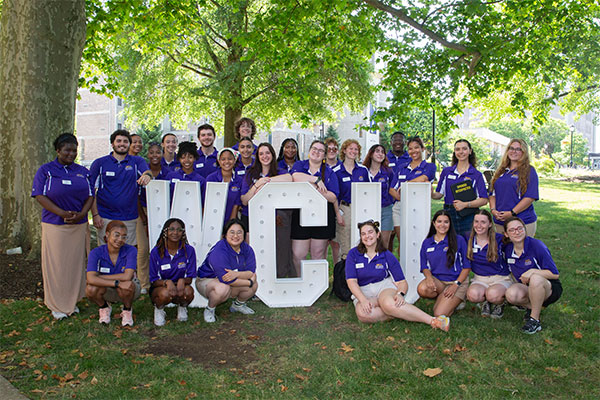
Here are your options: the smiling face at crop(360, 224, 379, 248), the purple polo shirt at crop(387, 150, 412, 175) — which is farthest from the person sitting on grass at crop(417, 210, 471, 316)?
the purple polo shirt at crop(387, 150, 412, 175)

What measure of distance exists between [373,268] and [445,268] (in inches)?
33.2

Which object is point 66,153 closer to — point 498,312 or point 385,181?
point 385,181

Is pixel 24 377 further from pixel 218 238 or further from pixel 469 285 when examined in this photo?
pixel 469 285

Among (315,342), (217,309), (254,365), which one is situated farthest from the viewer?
(217,309)

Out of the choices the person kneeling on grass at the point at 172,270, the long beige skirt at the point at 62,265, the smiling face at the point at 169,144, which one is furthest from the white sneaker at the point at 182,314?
the smiling face at the point at 169,144

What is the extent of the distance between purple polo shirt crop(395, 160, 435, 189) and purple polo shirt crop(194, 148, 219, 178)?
2630 millimetres

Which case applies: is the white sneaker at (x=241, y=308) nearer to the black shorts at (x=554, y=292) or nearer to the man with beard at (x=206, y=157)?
the man with beard at (x=206, y=157)

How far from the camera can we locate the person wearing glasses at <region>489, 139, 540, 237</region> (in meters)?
6.36

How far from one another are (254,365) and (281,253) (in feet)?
9.18

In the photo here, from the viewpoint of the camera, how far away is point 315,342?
17.5ft

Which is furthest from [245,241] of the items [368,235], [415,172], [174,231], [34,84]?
[34,84]

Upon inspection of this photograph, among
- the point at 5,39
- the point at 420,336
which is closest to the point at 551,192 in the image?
the point at 420,336

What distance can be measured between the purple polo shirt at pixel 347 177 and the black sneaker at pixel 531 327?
8.98 feet

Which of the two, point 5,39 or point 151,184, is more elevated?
point 5,39
